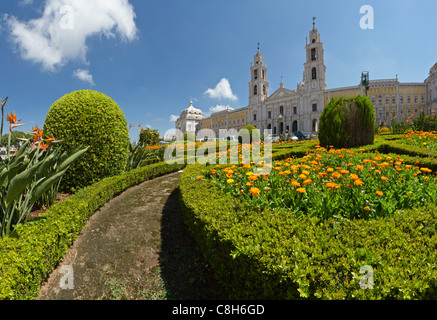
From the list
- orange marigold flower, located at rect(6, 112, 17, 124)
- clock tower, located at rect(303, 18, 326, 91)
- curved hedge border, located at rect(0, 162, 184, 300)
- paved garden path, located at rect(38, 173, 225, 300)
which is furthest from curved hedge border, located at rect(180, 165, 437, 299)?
clock tower, located at rect(303, 18, 326, 91)

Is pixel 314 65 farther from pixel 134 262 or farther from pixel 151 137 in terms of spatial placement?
pixel 134 262

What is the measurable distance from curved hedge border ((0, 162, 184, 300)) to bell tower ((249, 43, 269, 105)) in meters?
63.5

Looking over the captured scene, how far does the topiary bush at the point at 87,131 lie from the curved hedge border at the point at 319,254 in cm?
374

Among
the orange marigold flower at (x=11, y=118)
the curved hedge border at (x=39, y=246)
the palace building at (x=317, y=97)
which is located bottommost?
the curved hedge border at (x=39, y=246)

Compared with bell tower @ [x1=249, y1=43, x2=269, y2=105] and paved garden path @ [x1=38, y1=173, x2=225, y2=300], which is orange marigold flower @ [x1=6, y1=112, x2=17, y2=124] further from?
bell tower @ [x1=249, y1=43, x2=269, y2=105]

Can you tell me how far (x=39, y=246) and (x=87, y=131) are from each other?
317cm

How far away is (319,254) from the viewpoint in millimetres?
1586

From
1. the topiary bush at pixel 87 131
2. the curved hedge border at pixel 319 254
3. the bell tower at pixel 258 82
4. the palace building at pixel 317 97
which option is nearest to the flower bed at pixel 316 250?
the curved hedge border at pixel 319 254

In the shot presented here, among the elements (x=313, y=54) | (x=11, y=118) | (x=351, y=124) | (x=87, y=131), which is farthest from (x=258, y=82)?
(x=11, y=118)

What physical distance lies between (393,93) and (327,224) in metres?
64.0

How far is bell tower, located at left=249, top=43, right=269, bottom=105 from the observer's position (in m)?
62.8

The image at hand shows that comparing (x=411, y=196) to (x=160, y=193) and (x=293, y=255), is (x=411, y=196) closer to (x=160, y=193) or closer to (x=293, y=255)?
(x=293, y=255)

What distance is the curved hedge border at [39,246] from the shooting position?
1.91 metres

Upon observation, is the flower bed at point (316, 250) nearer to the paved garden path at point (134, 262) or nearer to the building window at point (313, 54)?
the paved garden path at point (134, 262)
